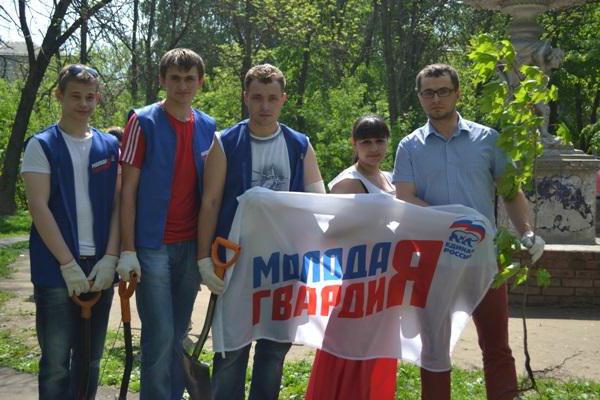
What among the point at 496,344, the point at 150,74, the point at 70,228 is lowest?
the point at 496,344

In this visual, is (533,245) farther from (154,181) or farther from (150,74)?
(150,74)

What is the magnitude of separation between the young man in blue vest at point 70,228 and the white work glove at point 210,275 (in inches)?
18.0

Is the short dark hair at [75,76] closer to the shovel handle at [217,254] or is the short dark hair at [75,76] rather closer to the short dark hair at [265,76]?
the short dark hair at [265,76]

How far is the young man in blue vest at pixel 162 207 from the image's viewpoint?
12.5 feet

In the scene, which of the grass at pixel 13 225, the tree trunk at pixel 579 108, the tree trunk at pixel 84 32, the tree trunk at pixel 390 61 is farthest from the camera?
the tree trunk at pixel 579 108

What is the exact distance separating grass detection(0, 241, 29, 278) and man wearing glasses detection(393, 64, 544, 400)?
28.4ft

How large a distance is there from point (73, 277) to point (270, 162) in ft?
3.68

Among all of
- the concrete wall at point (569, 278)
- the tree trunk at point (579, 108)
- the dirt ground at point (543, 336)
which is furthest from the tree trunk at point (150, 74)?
the tree trunk at point (579, 108)

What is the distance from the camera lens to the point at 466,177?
12.8 ft

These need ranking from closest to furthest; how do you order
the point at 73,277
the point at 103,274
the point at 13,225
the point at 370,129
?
the point at 73,277 → the point at 103,274 → the point at 370,129 → the point at 13,225

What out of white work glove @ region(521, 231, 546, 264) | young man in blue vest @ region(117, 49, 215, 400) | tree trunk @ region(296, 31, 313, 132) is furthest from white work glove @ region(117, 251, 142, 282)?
tree trunk @ region(296, 31, 313, 132)

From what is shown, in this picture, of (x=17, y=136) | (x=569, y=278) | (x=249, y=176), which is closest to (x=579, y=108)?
(x=17, y=136)

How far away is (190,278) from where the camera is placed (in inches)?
158

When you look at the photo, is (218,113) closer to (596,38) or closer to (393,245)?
(596,38)
